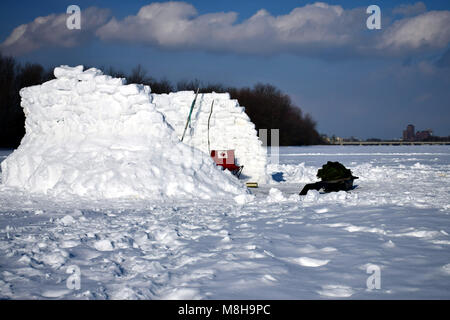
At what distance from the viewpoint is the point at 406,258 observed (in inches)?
169

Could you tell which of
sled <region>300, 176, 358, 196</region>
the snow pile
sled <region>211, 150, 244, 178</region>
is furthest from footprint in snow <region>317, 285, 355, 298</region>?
sled <region>211, 150, 244, 178</region>

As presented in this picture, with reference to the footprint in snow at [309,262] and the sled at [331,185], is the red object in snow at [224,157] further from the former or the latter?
the footprint in snow at [309,262]

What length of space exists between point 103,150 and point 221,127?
5.57 m

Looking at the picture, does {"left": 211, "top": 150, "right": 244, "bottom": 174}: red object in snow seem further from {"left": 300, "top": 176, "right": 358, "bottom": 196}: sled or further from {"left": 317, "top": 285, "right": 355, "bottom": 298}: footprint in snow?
{"left": 317, "top": 285, "right": 355, "bottom": 298}: footprint in snow

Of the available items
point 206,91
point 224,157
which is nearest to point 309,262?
point 224,157

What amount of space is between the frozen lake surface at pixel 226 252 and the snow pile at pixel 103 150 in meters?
1.84

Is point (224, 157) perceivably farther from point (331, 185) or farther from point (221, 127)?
point (331, 185)

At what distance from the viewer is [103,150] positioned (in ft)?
34.4

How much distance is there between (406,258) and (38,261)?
155 inches

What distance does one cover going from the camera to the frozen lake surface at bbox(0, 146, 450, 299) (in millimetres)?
3482

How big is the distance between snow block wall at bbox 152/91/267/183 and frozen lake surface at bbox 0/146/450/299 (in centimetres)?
705

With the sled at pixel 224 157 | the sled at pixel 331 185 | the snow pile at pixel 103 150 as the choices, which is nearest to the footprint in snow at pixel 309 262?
the snow pile at pixel 103 150

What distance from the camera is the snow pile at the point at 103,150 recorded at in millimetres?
9641
